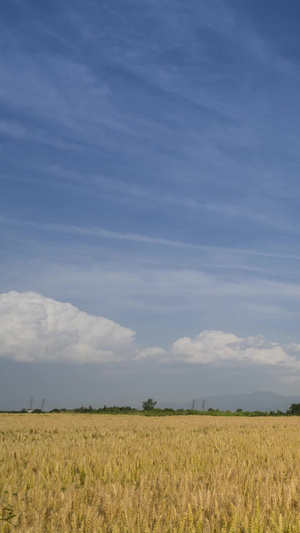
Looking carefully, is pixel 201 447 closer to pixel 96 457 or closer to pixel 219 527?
pixel 96 457

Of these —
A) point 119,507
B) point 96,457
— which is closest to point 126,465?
point 96,457

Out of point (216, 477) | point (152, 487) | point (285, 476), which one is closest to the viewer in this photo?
point (152, 487)

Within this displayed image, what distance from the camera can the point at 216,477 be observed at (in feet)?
19.9

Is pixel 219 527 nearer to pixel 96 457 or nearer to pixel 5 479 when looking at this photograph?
pixel 5 479

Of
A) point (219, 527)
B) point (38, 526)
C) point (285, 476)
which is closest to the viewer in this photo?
point (38, 526)

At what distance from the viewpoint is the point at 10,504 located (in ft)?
15.0

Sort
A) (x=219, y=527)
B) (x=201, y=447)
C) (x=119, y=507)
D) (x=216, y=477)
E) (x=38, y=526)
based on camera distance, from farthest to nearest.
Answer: (x=201, y=447)
(x=216, y=477)
(x=119, y=507)
(x=219, y=527)
(x=38, y=526)

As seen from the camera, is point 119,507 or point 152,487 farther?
point 152,487

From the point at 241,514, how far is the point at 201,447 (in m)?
6.61

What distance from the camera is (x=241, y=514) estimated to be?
13.4 ft

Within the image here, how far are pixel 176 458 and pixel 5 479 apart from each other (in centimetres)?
333

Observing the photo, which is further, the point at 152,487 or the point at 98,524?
the point at 152,487

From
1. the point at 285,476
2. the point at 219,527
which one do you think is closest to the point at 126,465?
the point at 285,476

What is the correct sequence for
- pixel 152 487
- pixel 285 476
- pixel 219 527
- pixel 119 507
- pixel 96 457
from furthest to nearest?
1. pixel 96 457
2. pixel 285 476
3. pixel 152 487
4. pixel 119 507
5. pixel 219 527
